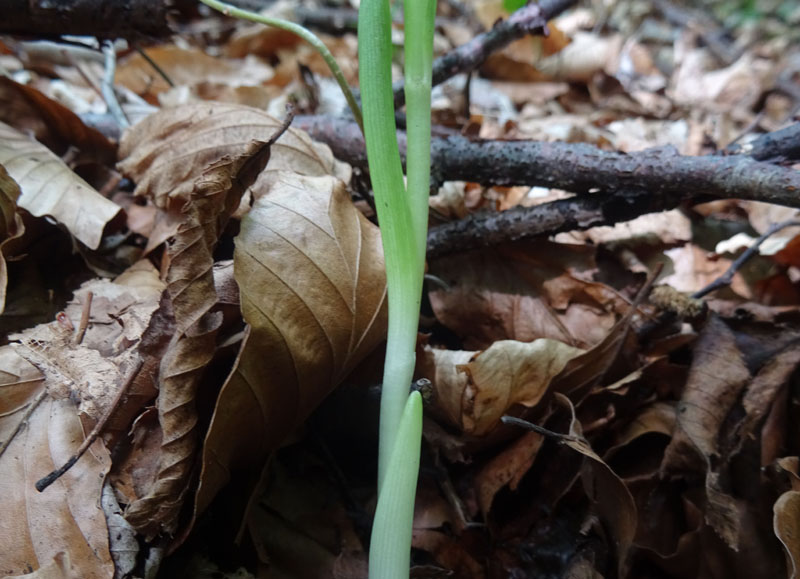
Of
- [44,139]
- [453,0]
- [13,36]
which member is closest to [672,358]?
[44,139]

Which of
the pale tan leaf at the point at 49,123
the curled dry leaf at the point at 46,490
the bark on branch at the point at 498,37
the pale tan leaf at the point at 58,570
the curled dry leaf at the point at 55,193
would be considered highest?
the bark on branch at the point at 498,37

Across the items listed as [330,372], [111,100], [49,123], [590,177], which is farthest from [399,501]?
[111,100]

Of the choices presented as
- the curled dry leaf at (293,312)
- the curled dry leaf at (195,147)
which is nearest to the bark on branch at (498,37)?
the curled dry leaf at (195,147)

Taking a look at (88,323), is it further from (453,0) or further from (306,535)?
(453,0)

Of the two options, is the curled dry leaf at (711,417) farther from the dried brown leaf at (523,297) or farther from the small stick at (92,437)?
the small stick at (92,437)

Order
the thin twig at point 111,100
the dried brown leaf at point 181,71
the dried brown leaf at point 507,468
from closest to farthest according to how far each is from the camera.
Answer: the dried brown leaf at point 507,468 → the thin twig at point 111,100 → the dried brown leaf at point 181,71

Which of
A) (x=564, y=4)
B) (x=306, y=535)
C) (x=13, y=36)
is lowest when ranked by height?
(x=306, y=535)

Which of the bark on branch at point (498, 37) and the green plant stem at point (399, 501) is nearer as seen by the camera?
the green plant stem at point (399, 501)

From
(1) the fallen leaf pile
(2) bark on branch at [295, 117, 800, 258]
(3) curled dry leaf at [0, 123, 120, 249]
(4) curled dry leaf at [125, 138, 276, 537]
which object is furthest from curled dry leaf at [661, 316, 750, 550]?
(3) curled dry leaf at [0, 123, 120, 249]
